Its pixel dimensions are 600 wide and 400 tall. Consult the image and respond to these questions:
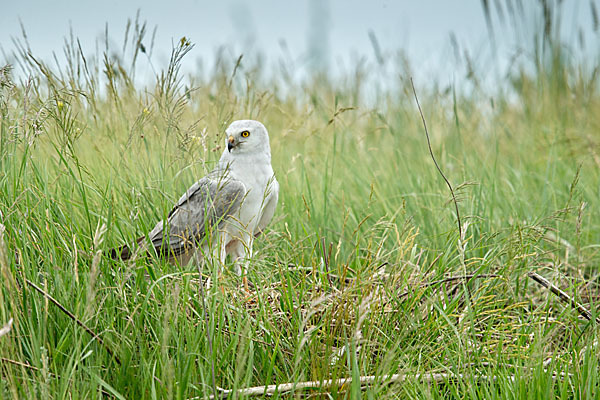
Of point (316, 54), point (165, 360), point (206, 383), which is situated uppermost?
point (316, 54)

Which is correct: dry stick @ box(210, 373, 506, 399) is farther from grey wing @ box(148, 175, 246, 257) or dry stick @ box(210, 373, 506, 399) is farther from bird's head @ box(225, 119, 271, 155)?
bird's head @ box(225, 119, 271, 155)

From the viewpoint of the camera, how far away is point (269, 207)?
340 cm

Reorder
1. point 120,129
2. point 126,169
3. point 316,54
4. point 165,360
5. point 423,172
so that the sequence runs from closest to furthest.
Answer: point 165,360
point 126,169
point 120,129
point 423,172
point 316,54

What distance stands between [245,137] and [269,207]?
1.43ft

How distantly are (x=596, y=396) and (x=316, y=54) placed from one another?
15.7 feet

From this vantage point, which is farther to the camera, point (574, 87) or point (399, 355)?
point (574, 87)

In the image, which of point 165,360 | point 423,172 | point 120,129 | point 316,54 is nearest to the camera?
point 165,360

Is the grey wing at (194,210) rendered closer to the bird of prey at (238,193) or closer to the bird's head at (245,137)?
the bird of prey at (238,193)

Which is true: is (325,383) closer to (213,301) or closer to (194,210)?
(213,301)

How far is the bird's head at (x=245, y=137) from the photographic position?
126 inches

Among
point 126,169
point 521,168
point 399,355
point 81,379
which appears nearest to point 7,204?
point 126,169

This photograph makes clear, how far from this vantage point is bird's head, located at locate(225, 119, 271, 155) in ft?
10.5

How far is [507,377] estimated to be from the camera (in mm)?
2156

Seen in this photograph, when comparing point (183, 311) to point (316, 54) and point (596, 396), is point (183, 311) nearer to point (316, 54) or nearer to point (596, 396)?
point (596, 396)
